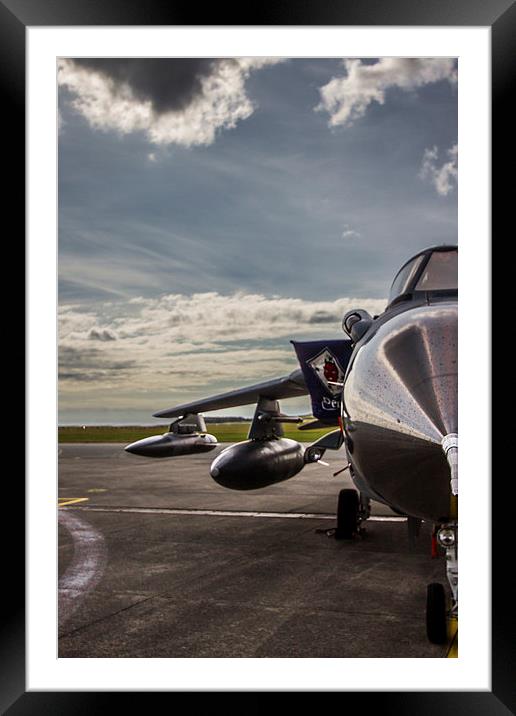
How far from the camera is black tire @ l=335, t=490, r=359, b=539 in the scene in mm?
6934

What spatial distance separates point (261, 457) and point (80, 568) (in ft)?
10.9

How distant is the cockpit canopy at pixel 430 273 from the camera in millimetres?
4082

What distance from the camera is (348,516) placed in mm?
6957

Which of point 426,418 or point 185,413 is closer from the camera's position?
point 426,418

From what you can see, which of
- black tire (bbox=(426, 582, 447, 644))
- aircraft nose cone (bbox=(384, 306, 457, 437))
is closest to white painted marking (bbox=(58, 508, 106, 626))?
black tire (bbox=(426, 582, 447, 644))

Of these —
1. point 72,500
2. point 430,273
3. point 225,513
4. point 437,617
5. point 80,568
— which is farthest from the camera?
point 72,500

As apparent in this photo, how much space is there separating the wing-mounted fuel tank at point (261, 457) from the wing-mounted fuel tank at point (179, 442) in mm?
2405

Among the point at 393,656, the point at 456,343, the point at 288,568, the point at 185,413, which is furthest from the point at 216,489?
the point at 456,343

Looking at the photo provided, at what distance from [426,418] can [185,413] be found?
7.72m

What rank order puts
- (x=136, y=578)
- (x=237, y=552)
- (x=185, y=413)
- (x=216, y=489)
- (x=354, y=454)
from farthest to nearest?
1. (x=216, y=489)
2. (x=185, y=413)
3. (x=237, y=552)
4. (x=136, y=578)
5. (x=354, y=454)

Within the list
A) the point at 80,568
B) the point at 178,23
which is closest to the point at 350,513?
the point at 80,568

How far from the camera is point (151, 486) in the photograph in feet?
42.9

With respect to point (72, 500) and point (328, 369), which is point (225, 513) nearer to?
point (72, 500)

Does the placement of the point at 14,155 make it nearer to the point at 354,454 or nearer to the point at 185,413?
the point at 354,454
